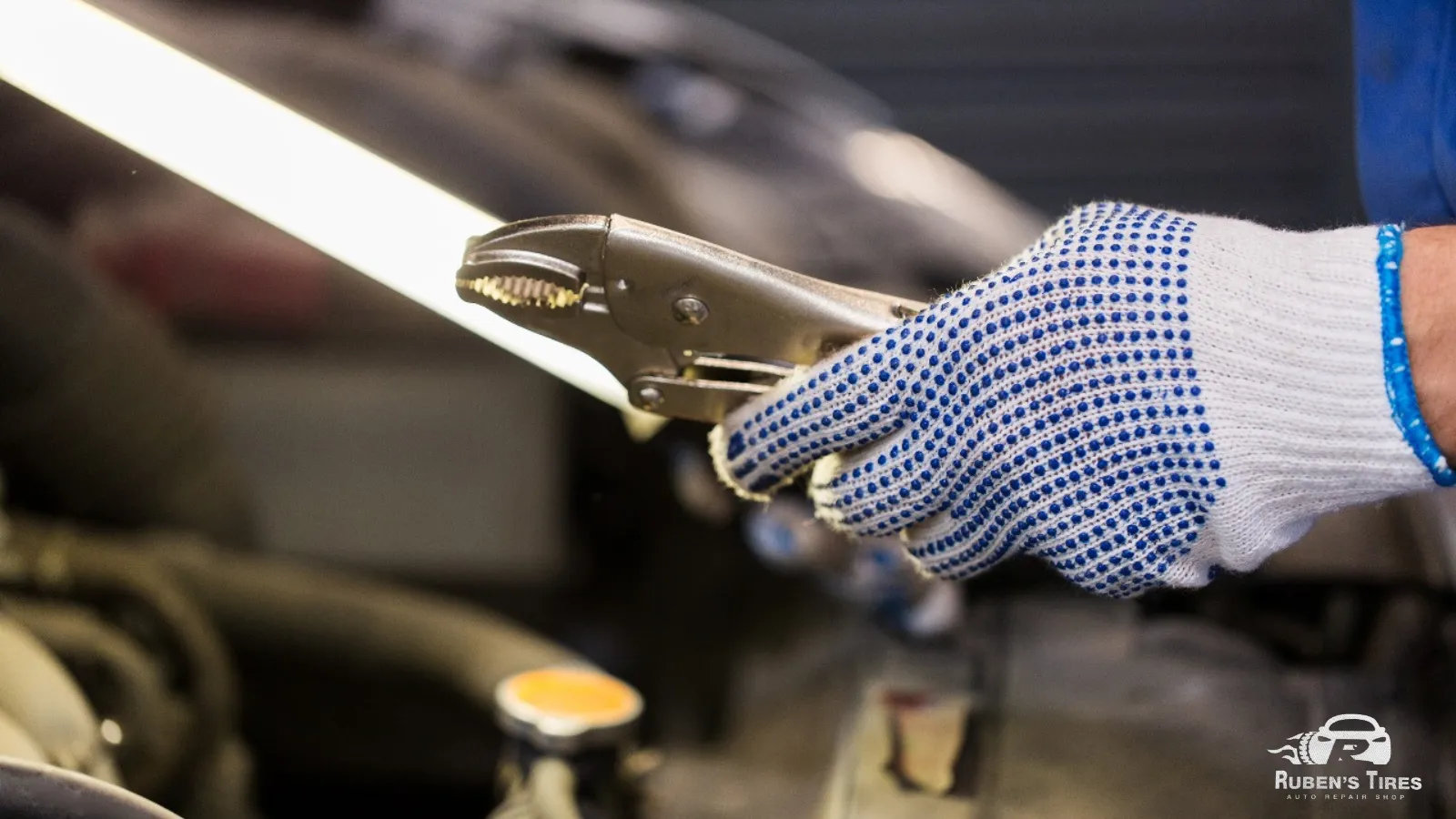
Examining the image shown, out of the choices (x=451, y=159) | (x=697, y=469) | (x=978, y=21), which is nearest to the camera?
(x=697, y=469)

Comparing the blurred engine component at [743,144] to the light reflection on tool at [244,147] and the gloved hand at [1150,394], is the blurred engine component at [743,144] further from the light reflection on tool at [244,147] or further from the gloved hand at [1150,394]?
the gloved hand at [1150,394]

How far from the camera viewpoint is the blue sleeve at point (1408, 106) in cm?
55

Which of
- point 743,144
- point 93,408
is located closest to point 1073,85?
point 743,144

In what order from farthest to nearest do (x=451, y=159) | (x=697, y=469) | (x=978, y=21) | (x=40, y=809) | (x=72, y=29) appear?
(x=978, y=21) → (x=451, y=159) → (x=697, y=469) → (x=72, y=29) → (x=40, y=809)

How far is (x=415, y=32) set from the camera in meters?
1.53

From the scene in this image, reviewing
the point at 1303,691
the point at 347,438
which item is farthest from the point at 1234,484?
the point at 347,438

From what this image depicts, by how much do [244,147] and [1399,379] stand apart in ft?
2.01

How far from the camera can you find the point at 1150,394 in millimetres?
492

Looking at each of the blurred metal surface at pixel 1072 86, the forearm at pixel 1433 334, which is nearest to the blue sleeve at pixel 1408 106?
the forearm at pixel 1433 334

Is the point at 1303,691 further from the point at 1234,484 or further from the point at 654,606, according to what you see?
the point at 654,606

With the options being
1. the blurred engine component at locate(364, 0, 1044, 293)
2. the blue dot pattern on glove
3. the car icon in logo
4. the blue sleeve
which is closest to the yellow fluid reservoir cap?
the blue dot pattern on glove

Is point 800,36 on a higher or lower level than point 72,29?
higher

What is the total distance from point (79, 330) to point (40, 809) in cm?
34

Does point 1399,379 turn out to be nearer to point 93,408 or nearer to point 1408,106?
point 1408,106
